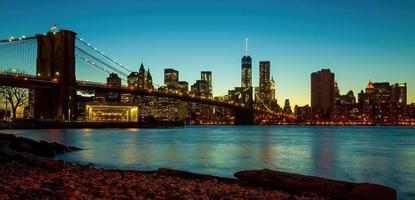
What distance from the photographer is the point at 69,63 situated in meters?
63.8

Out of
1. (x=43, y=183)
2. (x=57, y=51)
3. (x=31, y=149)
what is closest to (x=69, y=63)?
(x=57, y=51)

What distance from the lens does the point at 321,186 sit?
8.59 meters

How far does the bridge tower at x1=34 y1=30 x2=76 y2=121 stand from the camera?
198 ft

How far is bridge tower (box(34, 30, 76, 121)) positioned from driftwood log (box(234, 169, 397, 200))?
5396cm

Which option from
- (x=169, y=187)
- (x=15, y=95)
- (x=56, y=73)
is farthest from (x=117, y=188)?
(x=15, y=95)

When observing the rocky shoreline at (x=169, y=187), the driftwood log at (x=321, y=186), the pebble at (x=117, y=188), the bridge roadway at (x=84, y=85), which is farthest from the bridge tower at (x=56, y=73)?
the driftwood log at (x=321, y=186)

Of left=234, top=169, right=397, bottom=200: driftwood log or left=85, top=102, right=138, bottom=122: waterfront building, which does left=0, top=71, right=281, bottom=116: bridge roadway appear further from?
left=234, top=169, right=397, bottom=200: driftwood log

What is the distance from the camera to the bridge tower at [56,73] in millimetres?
Answer: 60438

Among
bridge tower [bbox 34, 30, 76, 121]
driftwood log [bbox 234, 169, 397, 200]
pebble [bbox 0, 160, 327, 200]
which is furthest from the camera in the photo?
bridge tower [bbox 34, 30, 76, 121]

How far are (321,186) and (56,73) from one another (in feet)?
193

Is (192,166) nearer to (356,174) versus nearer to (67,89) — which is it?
(356,174)

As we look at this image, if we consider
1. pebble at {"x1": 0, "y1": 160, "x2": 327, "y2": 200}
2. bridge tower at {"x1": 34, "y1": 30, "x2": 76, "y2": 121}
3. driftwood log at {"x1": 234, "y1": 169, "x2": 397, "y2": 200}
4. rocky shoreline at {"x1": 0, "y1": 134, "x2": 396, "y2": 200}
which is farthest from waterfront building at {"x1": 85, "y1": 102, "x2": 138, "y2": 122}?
driftwood log at {"x1": 234, "y1": 169, "x2": 397, "y2": 200}

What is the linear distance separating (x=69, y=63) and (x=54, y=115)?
748cm

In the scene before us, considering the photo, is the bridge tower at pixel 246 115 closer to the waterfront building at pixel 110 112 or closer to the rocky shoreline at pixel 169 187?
the waterfront building at pixel 110 112
